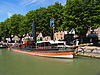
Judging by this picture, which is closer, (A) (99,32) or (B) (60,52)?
(B) (60,52)

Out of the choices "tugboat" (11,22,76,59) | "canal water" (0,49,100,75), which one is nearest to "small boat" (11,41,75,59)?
"tugboat" (11,22,76,59)

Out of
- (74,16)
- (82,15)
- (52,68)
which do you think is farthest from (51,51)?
(82,15)

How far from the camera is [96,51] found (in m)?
23.9

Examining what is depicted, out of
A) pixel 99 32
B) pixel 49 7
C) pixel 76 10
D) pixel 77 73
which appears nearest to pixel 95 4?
pixel 76 10

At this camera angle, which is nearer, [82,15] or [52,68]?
[52,68]

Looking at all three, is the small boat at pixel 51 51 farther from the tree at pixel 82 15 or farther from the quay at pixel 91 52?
the tree at pixel 82 15

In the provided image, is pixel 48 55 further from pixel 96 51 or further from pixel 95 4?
pixel 95 4

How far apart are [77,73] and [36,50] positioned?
1419 cm

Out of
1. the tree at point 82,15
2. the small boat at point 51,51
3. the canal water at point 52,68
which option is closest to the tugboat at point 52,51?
the small boat at point 51,51

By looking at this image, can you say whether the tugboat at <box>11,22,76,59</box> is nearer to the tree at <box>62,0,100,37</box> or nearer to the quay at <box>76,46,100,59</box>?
the quay at <box>76,46,100,59</box>

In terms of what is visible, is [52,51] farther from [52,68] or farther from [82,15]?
[82,15]

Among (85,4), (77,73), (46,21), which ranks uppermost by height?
(85,4)

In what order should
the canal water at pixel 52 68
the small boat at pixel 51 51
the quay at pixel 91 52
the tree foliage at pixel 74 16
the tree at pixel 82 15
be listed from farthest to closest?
the tree foliage at pixel 74 16, the tree at pixel 82 15, the quay at pixel 91 52, the small boat at pixel 51 51, the canal water at pixel 52 68

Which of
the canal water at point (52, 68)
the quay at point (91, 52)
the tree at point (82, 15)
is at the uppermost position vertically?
the tree at point (82, 15)
